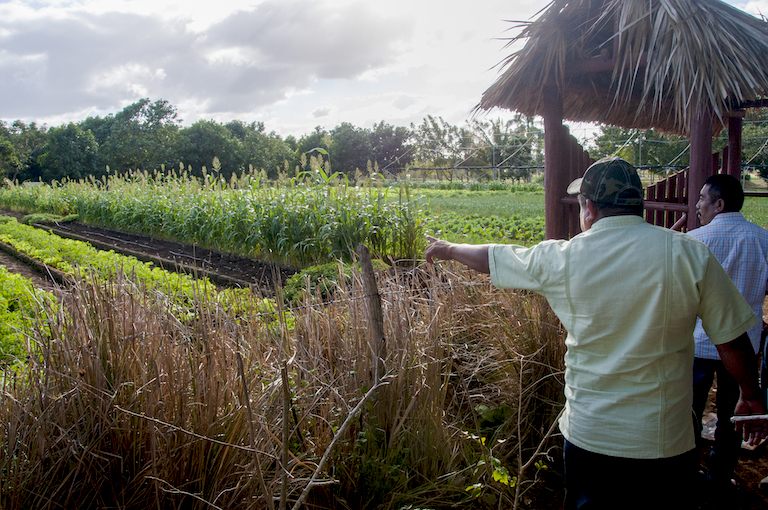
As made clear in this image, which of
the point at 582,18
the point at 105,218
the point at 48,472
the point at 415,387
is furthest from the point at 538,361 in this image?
the point at 105,218

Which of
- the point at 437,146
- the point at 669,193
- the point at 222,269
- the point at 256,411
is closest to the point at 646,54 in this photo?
the point at 669,193

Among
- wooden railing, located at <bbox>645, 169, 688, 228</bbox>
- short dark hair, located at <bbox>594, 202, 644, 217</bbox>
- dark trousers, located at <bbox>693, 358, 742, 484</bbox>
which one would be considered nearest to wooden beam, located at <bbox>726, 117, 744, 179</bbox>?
A: wooden railing, located at <bbox>645, 169, 688, 228</bbox>

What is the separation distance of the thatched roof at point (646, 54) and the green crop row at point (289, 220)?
7.07 feet

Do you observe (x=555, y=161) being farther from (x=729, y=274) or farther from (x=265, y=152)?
(x=265, y=152)

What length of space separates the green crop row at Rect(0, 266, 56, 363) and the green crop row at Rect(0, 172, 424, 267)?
265 centimetres

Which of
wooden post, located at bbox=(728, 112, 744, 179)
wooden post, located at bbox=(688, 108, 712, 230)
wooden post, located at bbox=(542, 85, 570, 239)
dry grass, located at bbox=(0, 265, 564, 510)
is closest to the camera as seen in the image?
dry grass, located at bbox=(0, 265, 564, 510)

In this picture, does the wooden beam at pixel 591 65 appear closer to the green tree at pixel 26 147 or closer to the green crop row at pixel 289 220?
the green crop row at pixel 289 220

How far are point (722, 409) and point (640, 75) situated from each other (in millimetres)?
3093

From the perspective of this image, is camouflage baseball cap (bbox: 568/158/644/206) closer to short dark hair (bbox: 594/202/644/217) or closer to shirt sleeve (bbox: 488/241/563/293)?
short dark hair (bbox: 594/202/644/217)

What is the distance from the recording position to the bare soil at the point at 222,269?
9.03 ft

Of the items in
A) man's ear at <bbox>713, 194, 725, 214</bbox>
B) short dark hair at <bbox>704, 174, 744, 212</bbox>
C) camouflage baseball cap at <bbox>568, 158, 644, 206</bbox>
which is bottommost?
man's ear at <bbox>713, 194, 725, 214</bbox>

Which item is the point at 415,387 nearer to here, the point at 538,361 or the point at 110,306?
the point at 538,361

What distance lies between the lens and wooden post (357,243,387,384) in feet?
8.40

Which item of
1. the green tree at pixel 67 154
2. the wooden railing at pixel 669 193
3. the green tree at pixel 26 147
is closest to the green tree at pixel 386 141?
the green tree at pixel 67 154
